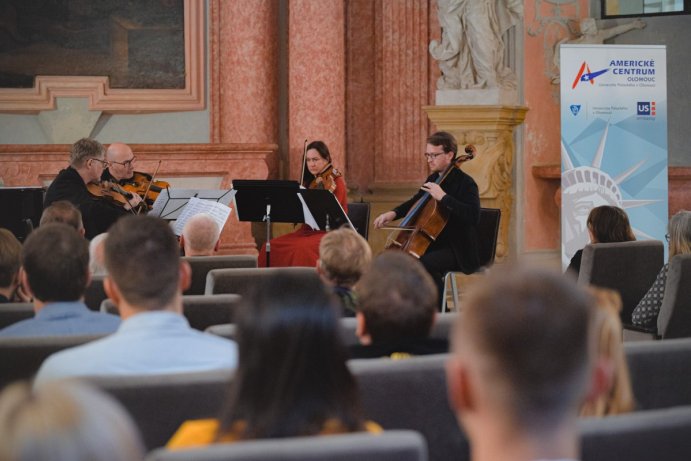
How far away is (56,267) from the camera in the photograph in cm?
292

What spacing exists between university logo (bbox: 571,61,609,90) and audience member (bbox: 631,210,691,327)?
285cm

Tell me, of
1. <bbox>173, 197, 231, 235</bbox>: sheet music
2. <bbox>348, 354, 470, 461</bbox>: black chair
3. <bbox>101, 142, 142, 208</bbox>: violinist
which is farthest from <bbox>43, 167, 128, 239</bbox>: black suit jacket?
<bbox>348, 354, 470, 461</bbox>: black chair

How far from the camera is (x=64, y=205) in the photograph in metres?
4.51

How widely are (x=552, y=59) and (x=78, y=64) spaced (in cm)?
404

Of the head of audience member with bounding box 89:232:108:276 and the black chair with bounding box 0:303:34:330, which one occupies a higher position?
the head of audience member with bounding box 89:232:108:276

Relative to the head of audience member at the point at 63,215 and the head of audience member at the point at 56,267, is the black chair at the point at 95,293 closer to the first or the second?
the head of audience member at the point at 63,215

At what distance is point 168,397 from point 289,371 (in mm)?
463

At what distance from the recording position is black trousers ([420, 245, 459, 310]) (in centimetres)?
593

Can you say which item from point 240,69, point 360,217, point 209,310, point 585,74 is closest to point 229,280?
point 209,310

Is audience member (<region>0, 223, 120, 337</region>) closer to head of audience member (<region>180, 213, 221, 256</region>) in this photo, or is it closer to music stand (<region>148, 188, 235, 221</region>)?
head of audience member (<region>180, 213, 221, 256</region>)

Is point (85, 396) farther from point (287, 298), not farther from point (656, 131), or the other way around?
point (656, 131)

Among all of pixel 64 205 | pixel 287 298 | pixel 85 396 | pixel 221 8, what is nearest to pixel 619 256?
pixel 64 205

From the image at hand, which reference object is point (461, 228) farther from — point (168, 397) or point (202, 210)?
point (168, 397)

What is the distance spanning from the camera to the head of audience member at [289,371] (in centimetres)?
168
